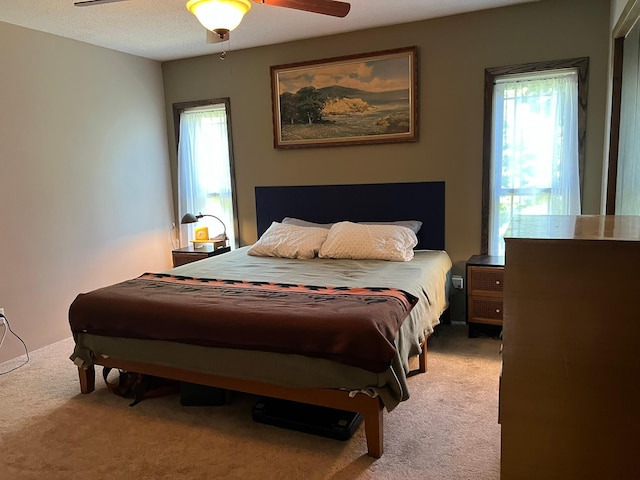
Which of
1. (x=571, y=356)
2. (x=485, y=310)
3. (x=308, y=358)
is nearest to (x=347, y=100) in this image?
(x=485, y=310)

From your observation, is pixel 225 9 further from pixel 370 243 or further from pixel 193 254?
pixel 193 254

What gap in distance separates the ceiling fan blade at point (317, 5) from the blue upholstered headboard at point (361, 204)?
1.90 meters

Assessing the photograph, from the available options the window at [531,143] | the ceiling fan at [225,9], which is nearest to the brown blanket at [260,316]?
the ceiling fan at [225,9]

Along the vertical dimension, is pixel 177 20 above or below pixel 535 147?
above

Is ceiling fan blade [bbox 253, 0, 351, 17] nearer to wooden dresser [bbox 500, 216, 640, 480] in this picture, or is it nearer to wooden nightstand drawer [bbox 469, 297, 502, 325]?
wooden dresser [bbox 500, 216, 640, 480]

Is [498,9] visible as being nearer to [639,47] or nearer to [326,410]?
[639,47]

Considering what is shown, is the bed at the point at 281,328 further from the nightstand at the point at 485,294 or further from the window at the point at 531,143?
the window at the point at 531,143

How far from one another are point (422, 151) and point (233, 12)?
221 centimetres

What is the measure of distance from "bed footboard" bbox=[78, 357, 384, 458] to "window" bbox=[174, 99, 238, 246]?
7.69 ft

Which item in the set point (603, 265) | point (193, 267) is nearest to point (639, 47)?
point (603, 265)

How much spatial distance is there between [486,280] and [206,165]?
293 cm

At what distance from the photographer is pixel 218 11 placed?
6.81 feet

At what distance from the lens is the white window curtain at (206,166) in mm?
4680

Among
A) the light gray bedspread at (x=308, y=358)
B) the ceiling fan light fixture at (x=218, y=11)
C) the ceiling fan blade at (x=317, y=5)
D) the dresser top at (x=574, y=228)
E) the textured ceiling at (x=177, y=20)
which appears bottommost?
the light gray bedspread at (x=308, y=358)
